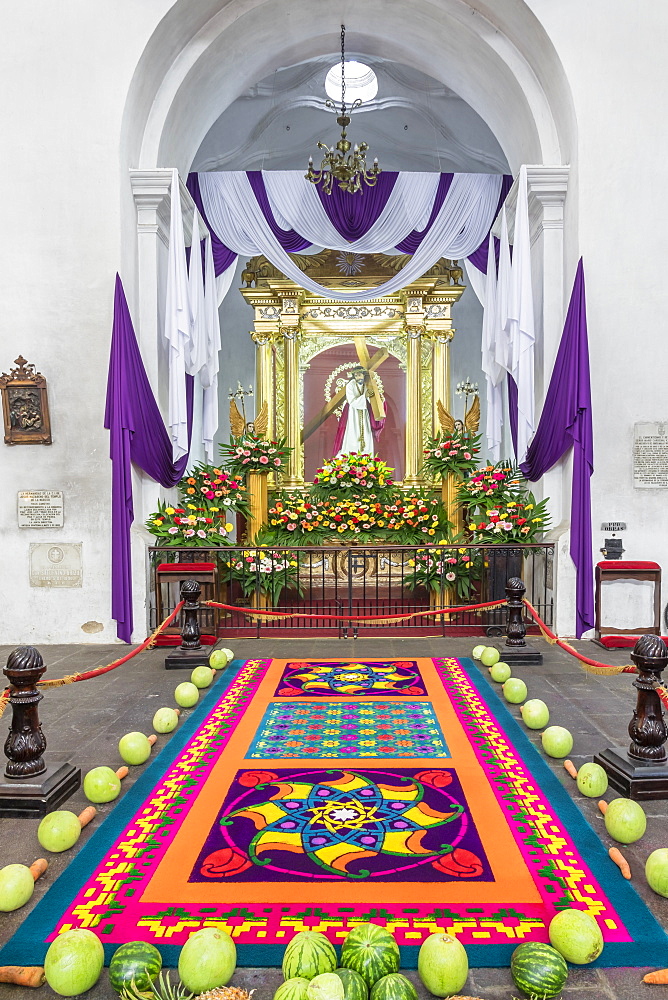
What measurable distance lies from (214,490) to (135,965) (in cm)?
677

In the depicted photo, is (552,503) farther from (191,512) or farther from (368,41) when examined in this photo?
(368,41)

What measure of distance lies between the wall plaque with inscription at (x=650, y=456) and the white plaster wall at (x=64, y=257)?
5867 mm

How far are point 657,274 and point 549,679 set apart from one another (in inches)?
184

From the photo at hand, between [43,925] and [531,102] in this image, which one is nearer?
[43,925]

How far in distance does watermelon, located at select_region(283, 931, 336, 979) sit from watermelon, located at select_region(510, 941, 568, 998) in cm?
64

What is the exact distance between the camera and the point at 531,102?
865cm

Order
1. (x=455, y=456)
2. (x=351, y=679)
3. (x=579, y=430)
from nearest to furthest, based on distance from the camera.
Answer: (x=351, y=679), (x=579, y=430), (x=455, y=456)

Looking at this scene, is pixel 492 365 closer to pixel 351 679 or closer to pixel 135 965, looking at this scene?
pixel 351 679

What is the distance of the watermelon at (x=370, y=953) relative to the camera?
8.08ft

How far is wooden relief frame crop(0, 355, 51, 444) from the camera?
314 inches

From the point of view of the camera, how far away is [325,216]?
9984 millimetres

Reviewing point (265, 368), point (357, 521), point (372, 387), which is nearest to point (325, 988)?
point (357, 521)

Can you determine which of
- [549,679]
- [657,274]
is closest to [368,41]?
[657,274]

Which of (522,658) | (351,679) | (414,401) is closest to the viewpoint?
(351,679)
